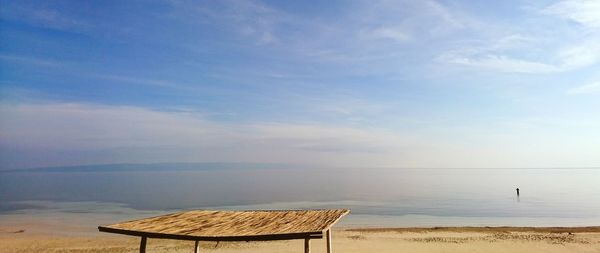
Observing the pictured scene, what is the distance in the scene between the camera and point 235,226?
857cm

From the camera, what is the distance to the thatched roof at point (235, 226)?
7654mm

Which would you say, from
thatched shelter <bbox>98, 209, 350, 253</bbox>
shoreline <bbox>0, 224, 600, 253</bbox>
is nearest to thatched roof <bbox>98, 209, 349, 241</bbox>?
thatched shelter <bbox>98, 209, 350, 253</bbox>

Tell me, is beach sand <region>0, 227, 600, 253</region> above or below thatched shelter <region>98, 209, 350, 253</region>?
below

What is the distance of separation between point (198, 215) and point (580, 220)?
3283 centimetres

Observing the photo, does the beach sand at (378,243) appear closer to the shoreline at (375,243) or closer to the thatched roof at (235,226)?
the shoreline at (375,243)

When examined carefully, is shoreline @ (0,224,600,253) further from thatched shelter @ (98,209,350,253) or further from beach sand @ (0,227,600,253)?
thatched shelter @ (98,209,350,253)

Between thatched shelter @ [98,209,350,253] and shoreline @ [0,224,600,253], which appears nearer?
thatched shelter @ [98,209,350,253]

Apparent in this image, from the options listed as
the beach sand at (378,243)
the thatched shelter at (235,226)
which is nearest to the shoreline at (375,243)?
the beach sand at (378,243)

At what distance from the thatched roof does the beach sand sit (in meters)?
9.51

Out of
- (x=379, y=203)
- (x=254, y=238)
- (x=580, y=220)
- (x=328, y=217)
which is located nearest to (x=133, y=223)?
(x=254, y=238)

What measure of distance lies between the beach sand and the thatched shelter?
9.49 meters

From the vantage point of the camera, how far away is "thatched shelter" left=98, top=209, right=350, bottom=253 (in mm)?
7652

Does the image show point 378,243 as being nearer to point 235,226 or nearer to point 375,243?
point 375,243

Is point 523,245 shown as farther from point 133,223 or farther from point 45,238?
point 45,238
